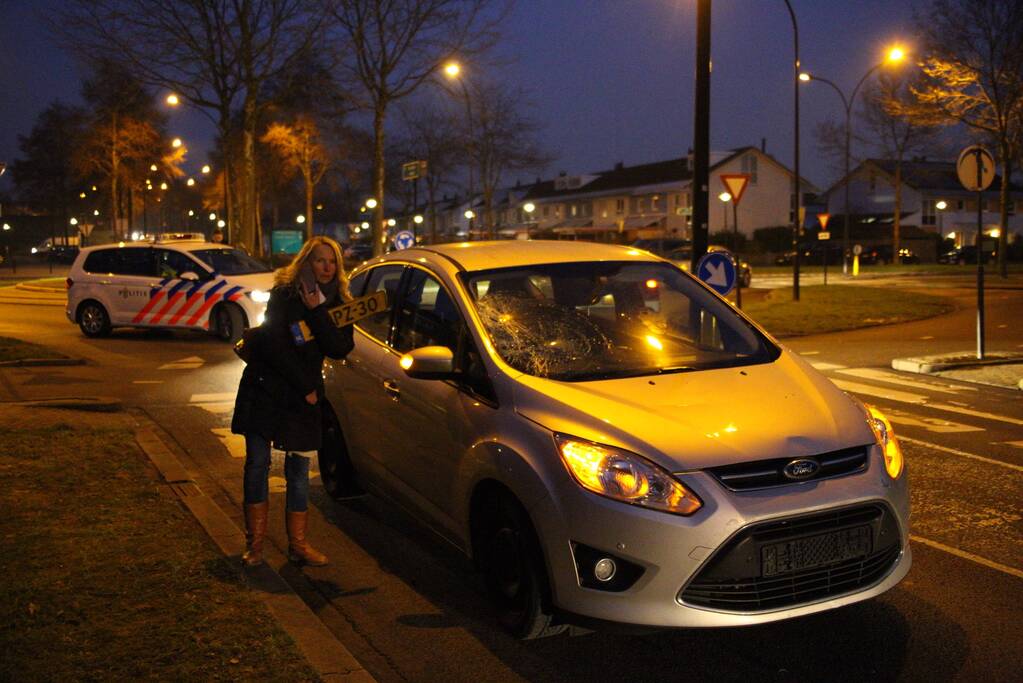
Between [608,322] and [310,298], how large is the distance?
1528 millimetres

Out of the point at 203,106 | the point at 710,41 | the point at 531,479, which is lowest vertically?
the point at 531,479

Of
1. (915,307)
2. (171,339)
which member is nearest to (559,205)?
(915,307)

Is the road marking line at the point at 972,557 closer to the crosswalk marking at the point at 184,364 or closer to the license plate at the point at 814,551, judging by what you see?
the license plate at the point at 814,551

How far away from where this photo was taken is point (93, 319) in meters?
19.8

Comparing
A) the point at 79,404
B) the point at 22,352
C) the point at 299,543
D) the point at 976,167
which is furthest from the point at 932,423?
the point at 22,352

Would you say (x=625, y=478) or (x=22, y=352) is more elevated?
(x=625, y=478)

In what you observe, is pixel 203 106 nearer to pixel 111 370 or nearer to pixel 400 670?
pixel 111 370

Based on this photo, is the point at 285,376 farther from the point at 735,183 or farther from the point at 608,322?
the point at 735,183

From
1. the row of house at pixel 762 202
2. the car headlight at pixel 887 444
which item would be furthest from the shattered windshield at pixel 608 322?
the row of house at pixel 762 202

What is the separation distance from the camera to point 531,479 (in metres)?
4.57

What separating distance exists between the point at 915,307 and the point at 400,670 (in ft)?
76.0

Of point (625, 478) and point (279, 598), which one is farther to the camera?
point (279, 598)

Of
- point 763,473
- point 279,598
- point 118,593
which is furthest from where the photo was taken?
point 279,598

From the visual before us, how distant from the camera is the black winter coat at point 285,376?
5.58 m
